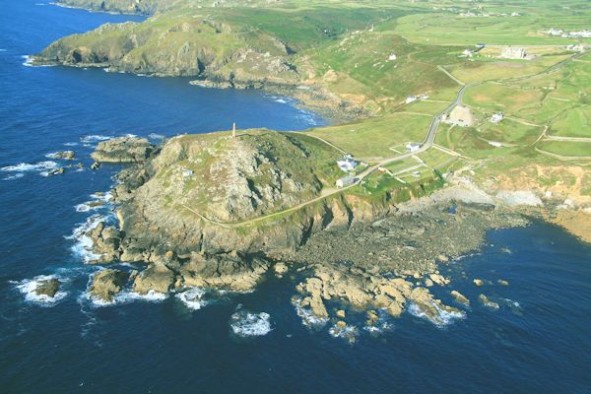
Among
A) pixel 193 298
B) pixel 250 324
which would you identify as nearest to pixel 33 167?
pixel 193 298

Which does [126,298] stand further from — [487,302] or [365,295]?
[487,302]

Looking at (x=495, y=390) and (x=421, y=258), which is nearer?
(x=495, y=390)

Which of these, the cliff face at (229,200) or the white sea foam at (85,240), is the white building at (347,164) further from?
the white sea foam at (85,240)

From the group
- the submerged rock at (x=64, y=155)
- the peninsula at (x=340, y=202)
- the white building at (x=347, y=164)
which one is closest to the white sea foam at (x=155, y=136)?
the peninsula at (x=340, y=202)

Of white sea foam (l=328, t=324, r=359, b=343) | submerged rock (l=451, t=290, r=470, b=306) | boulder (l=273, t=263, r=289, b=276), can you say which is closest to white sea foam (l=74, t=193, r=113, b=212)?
boulder (l=273, t=263, r=289, b=276)

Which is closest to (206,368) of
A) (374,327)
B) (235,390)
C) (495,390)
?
(235,390)

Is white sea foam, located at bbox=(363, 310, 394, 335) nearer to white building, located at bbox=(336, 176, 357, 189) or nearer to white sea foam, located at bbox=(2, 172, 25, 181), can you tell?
white building, located at bbox=(336, 176, 357, 189)

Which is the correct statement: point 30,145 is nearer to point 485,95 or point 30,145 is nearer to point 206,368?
point 206,368
